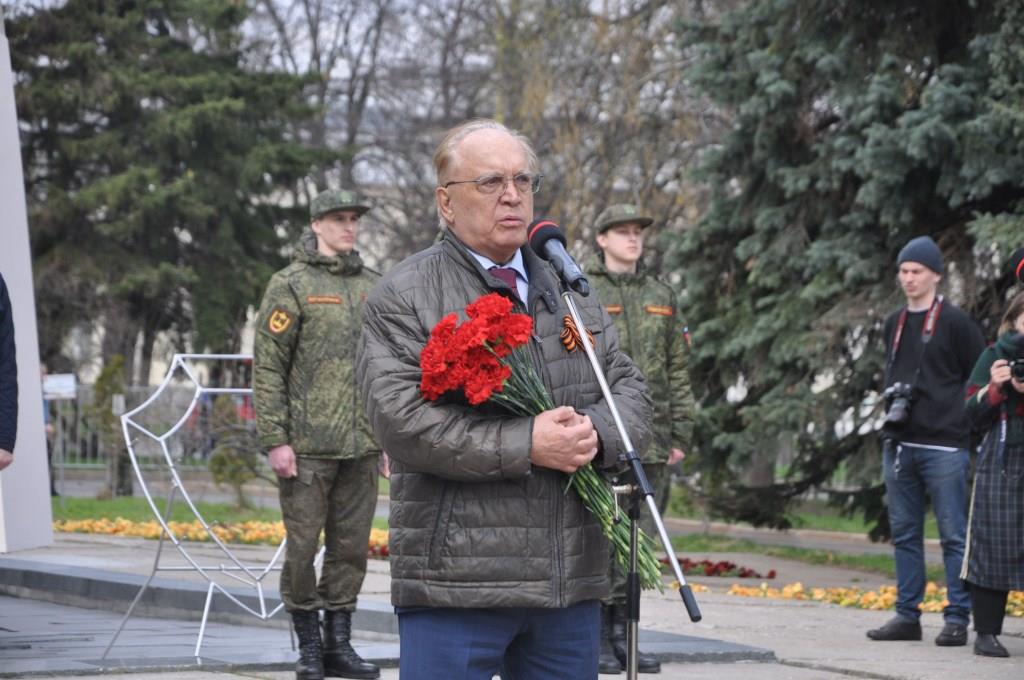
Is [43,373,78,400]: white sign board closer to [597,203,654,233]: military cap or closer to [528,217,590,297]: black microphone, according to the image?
[597,203,654,233]: military cap

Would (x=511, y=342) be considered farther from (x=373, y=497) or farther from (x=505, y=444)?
(x=373, y=497)

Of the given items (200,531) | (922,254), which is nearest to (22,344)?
(922,254)

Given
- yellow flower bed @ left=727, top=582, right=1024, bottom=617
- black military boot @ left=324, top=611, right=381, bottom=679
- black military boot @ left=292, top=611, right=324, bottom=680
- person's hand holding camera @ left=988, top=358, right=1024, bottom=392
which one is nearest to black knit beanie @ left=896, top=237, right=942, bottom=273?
person's hand holding camera @ left=988, top=358, right=1024, bottom=392

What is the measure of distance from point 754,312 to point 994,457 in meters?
6.23

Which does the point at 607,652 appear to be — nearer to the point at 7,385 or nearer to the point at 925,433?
the point at 925,433

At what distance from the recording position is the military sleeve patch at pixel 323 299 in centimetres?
732

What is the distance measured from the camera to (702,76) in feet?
46.5

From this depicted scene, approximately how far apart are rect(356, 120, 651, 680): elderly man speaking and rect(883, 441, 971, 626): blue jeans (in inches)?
200

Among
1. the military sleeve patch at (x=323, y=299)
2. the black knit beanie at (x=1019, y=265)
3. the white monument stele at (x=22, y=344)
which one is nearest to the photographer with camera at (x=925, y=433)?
the black knit beanie at (x=1019, y=265)

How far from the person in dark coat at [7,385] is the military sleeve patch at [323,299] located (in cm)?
128

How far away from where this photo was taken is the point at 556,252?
4289 mm

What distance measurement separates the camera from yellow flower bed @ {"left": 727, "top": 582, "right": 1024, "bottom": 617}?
10.6 meters

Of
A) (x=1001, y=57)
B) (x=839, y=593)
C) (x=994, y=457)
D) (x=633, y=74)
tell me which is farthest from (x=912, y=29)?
(x=633, y=74)

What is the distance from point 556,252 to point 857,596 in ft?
24.7
